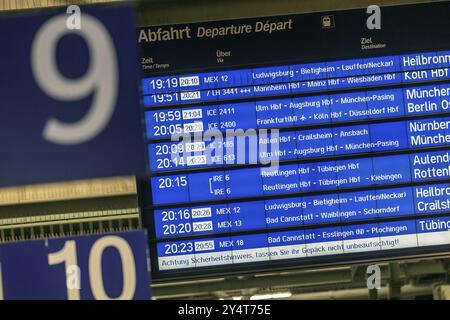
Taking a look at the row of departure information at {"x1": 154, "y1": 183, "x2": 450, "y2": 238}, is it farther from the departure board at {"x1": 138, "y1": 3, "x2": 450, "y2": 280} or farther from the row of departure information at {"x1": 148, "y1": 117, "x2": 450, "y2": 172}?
the row of departure information at {"x1": 148, "y1": 117, "x2": 450, "y2": 172}

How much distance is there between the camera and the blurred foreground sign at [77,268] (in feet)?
8.35

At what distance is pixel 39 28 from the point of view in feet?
8.20

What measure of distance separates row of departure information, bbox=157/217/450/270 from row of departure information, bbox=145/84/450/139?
0.62 m

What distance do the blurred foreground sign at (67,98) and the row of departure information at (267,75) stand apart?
261 cm

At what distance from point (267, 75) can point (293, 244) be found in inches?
38.6

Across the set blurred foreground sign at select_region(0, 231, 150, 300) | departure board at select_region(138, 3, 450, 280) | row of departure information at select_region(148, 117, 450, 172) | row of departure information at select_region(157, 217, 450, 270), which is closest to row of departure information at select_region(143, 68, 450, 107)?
departure board at select_region(138, 3, 450, 280)

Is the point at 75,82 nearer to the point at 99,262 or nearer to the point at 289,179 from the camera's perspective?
the point at 99,262

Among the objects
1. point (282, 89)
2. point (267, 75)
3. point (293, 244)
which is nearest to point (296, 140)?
point (282, 89)

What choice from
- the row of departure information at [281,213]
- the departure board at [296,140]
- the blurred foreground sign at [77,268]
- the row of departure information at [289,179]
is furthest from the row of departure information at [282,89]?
the blurred foreground sign at [77,268]

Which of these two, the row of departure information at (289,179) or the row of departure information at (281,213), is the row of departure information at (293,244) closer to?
the row of departure information at (281,213)
